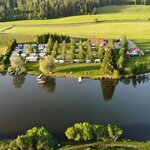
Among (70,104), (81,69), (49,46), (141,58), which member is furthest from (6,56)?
(141,58)

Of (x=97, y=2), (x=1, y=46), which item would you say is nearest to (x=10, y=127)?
(x=1, y=46)

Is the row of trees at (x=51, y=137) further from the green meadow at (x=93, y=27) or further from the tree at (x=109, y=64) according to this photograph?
the green meadow at (x=93, y=27)

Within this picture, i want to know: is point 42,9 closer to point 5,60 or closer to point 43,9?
point 43,9

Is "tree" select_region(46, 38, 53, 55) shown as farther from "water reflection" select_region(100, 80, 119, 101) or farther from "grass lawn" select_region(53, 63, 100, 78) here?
"water reflection" select_region(100, 80, 119, 101)

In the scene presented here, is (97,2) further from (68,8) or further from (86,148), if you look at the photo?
(86,148)

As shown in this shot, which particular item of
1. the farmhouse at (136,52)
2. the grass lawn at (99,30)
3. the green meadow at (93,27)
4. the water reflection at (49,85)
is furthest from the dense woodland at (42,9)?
the water reflection at (49,85)

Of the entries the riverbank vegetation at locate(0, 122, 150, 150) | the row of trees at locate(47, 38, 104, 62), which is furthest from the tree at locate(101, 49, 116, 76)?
the riverbank vegetation at locate(0, 122, 150, 150)
